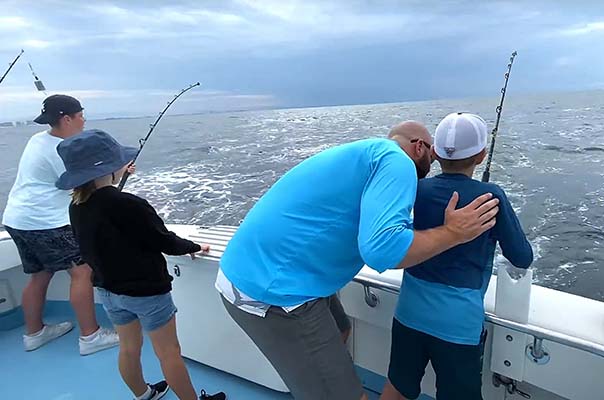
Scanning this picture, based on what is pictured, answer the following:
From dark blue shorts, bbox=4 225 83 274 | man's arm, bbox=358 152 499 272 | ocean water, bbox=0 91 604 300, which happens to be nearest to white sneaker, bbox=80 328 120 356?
dark blue shorts, bbox=4 225 83 274

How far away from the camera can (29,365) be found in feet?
6.52

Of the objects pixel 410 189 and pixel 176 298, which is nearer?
pixel 410 189

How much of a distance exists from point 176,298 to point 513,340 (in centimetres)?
123

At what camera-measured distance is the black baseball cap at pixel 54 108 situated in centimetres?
175

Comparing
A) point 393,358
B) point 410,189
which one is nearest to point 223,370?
point 393,358

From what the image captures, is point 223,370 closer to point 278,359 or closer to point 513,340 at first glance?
point 278,359

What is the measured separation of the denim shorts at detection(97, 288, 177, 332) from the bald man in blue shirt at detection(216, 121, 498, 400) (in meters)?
0.42

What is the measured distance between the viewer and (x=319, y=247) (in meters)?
0.92

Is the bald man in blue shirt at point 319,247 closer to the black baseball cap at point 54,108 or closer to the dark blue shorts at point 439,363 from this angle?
the dark blue shorts at point 439,363

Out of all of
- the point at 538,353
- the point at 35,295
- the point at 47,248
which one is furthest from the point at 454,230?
the point at 35,295

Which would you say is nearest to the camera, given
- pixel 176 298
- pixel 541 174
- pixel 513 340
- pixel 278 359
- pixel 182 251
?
pixel 278 359

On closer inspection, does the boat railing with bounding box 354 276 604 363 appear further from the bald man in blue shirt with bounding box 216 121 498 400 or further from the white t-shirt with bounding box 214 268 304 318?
the white t-shirt with bounding box 214 268 304 318

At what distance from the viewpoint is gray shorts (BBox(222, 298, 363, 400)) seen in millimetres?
951

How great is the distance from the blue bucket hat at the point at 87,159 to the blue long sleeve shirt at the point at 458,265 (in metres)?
0.88
